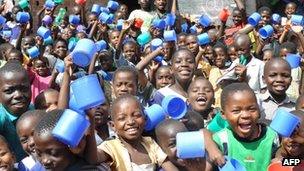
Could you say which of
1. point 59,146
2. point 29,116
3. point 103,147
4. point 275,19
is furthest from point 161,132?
point 275,19

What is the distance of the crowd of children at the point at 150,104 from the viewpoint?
328cm

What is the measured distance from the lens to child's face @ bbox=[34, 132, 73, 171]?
2.87 metres

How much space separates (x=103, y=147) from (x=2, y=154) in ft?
1.92

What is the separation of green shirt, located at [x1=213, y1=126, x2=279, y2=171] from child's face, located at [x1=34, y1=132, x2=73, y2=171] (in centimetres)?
115

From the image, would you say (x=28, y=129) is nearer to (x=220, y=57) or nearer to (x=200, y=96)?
(x=200, y=96)

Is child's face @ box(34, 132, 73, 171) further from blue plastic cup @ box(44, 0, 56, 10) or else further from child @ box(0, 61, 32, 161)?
blue plastic cup @ box(44, 0, 56, 10)

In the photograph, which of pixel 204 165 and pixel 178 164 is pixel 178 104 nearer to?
pixel 178 164

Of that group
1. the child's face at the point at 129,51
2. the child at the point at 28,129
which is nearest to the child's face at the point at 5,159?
the child at the point at 28,129

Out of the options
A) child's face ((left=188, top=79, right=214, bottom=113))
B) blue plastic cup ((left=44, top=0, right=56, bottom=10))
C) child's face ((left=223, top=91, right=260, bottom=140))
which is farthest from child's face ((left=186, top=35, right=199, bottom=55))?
child's face ((left=223, top=91, right=260, bottom=140))

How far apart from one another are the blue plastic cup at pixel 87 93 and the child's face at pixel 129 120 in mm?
756

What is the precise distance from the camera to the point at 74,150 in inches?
111

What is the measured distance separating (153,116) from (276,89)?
1.41 meters

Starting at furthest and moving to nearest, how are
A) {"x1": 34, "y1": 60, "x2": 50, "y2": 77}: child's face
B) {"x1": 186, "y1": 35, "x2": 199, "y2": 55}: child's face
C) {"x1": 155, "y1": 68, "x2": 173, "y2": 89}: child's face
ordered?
1. {"x1": 186, "y1": 35, "x2": 199, "y2": 55}: child's face
2. {"x1": 34, "y1": 60, "x2": 50, "y2": 77}: child's face
3. {"x1": 155, "y1": 68, "x2": 173, "y2": 89}: child's face

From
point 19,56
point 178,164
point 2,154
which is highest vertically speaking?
point 19,56
